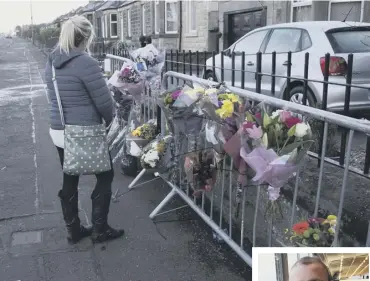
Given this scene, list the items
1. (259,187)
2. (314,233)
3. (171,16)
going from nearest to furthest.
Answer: (314,233) < (259,187) < (171,16)

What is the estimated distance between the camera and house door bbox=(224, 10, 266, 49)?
14523mm

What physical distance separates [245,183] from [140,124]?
2.68 metres

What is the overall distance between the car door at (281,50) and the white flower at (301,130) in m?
4.49

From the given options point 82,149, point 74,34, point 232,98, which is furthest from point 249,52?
point 232,98

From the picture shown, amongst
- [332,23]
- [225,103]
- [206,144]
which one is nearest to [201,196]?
[206,144]

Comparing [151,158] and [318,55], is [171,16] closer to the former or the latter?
[318,55]

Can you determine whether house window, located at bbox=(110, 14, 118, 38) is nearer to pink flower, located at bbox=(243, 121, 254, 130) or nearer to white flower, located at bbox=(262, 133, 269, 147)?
pink flower, located at bbox=(243, 121, 254, 130)

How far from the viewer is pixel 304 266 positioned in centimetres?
141

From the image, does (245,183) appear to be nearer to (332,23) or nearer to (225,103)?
(225,103)

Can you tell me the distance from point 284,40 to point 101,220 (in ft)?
17.3

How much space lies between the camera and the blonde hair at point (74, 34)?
3422mm

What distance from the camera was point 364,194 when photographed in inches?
153

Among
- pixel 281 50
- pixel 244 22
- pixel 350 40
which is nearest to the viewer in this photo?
pixel 350 40

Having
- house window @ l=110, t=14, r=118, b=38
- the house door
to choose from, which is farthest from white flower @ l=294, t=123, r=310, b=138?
house window @ l=110, t=14, r=118, b=38
